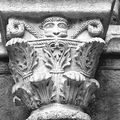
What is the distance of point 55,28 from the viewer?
2.17 m

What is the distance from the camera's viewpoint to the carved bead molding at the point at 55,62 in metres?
2.02

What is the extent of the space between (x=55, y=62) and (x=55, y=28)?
→ 0.19m

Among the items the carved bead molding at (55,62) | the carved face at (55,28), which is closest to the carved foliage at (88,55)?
the carved bead molding at (55,62)

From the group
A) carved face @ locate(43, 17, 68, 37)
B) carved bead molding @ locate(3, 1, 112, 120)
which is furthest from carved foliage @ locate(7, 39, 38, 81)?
carved face @ locate(43, 17, 68, 37)

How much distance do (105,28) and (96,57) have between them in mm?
168

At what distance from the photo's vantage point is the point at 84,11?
2197 mm

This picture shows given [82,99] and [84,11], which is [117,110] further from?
[84,11]

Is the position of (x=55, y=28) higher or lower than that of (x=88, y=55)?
higher

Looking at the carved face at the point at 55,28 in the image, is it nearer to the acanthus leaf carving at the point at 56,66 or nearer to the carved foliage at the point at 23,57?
the acanthus leaf carving at the point at 56,66

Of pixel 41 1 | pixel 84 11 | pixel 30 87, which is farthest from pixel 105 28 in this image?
pixel 30 87

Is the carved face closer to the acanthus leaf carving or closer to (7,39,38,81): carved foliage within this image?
the acanthus leaf carving

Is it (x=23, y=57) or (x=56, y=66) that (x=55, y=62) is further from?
(x=23, y=57)

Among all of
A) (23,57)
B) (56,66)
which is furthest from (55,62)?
(23,57)

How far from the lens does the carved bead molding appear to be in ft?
6.63
